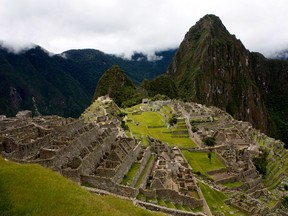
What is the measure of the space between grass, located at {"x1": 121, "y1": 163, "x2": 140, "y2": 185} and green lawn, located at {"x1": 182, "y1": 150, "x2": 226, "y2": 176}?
18.4 metres

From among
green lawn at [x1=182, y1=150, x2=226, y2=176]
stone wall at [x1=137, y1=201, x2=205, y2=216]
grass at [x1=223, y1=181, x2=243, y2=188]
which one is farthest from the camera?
green lawn at [x1=182, y1=150, x2=226, y2=176]

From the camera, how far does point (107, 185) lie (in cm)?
2928

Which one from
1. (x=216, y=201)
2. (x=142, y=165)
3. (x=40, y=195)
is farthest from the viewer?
(x=216, y=201)

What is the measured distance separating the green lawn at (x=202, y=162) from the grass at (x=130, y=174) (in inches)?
724

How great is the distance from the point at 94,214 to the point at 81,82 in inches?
6067

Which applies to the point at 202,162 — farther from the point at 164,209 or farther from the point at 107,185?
the point at 107,185

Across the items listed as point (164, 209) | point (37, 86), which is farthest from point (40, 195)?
point (37, 86)

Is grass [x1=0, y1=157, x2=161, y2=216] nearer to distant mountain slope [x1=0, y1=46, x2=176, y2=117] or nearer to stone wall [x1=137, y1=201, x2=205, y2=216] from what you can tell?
stone wall [x1=137, y1=201, x2=205, y2=216]

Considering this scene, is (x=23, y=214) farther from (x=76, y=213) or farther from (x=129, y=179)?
(x=129, y=179)

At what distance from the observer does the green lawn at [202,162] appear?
178ft

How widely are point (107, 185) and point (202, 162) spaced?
31.9 meters

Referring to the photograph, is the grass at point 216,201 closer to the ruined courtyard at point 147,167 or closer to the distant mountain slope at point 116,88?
the ruined courtyard at point 147,167

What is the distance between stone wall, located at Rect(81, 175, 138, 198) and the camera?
29.1 m

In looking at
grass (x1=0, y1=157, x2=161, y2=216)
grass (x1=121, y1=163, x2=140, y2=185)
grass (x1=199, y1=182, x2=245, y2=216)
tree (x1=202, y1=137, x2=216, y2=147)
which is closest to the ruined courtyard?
grass (x1=121, y1=163, x2=140, y2=185)
